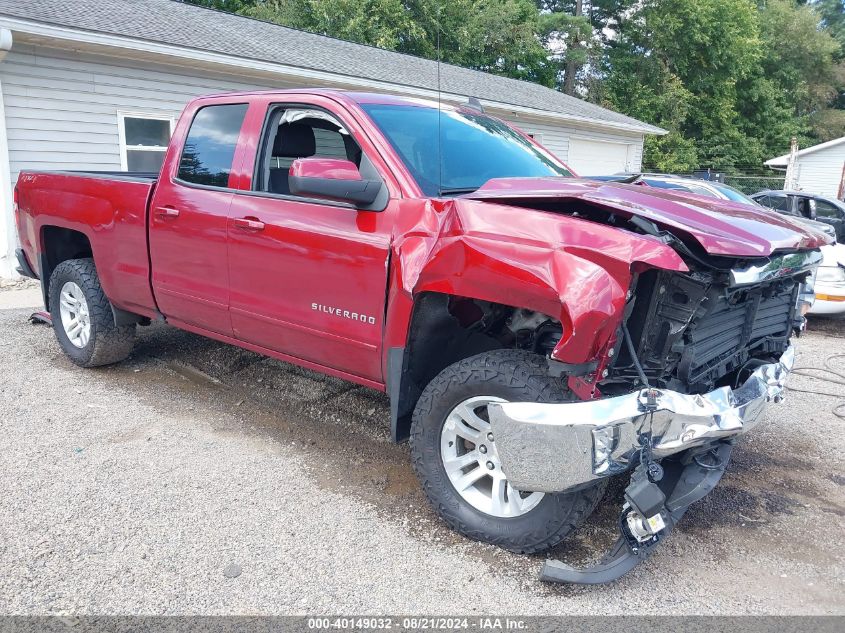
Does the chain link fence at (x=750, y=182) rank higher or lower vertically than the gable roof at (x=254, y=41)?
lower

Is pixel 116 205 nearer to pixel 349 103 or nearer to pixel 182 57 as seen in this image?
pixel 349 103

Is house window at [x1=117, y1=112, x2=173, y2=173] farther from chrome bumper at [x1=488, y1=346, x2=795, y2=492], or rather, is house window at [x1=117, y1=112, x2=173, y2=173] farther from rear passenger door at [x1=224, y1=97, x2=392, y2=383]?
chrome bumper at [x1=488, y1=346, x2=795, y2=492]

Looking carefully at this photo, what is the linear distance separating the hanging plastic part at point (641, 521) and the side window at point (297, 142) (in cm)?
232

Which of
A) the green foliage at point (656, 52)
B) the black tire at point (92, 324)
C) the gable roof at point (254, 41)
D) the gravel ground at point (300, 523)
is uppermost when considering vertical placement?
the green foliage at point (656, 52)

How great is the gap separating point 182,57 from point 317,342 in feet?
26.6

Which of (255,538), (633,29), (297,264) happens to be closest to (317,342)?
(297,264)

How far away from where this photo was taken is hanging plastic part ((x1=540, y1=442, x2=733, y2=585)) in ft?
8.75

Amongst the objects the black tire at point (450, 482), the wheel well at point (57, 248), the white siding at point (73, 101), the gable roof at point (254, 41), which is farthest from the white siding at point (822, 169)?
the black tire at point (450, 482)

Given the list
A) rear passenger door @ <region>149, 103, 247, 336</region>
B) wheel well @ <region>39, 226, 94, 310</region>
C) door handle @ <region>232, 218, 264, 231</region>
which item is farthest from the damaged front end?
wheel well @ <region>39, 226, 94, 310</region>

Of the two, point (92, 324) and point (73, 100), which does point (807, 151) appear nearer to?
point (73, 100)

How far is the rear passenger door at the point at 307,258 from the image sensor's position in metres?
3.45

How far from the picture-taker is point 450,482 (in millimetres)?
3176

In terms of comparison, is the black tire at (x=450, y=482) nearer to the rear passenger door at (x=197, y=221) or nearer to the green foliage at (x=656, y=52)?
the rear passenger door at (x=197, y=221)

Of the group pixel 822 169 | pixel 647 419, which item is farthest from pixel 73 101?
pixel 822 169
